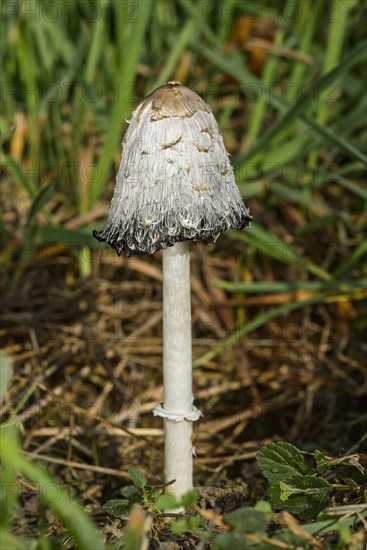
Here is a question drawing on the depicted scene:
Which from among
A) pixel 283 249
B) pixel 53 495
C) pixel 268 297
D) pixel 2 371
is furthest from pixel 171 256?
pixel 268 297

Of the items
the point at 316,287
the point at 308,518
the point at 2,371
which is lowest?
the point at 308,518

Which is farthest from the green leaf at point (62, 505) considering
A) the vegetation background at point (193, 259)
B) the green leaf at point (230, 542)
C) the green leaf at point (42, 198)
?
the green leaf at point (42, 198)

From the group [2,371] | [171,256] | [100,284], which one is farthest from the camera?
[100,284]

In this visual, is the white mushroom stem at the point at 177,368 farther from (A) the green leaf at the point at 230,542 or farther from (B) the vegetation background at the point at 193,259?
(A) the green leaf at the point at 230,542

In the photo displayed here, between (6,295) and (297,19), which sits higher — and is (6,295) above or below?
below

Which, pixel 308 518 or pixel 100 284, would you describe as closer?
pixel 308 518

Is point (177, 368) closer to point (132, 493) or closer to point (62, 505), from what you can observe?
point (132, 493)

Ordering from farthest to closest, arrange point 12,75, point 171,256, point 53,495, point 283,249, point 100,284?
1. point 12,75
2. point 100,284
3. point 283,249
4. point 171,256
5. point 53,495

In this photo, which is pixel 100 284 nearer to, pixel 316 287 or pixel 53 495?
pixel 316 287
